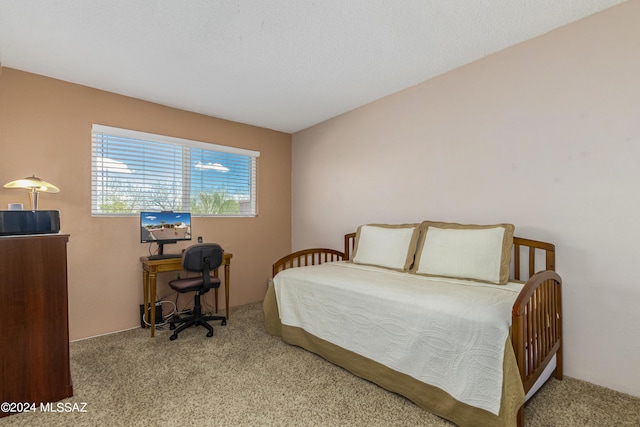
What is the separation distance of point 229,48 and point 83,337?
294 centimetres

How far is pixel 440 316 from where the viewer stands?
1.70m

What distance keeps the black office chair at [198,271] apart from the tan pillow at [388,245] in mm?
1446

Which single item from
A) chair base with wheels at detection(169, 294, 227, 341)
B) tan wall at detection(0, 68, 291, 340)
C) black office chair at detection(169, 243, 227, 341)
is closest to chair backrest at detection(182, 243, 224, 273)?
black office chair at detection(169, 243, 227, 341)

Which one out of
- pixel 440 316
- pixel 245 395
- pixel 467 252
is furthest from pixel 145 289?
pixel 467 252

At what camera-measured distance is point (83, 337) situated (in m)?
2.82

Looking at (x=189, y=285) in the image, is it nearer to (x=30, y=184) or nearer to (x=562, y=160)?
(x=30, y=184)

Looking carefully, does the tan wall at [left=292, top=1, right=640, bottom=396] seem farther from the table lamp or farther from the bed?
the table lamp

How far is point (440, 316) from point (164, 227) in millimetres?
2828

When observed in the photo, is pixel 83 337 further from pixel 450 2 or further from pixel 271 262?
pixel 450 2

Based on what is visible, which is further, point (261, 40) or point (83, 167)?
point (83, 167)

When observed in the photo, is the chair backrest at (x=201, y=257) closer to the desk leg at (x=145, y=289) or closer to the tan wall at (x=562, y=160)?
the desk leg at (x=145, y=289)

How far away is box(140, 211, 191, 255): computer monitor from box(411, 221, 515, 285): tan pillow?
2.47 m

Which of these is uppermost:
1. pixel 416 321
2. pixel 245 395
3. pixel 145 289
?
pixel 416 321

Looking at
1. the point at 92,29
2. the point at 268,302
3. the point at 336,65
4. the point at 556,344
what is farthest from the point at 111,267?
the point at 556,344
